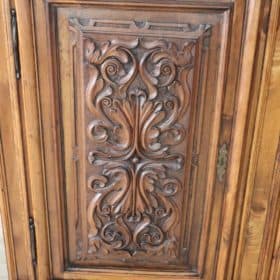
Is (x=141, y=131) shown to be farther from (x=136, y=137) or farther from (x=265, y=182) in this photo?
(x=265, y=182)

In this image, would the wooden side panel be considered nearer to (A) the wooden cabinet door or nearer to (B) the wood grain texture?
(A) the wooden cabinet door

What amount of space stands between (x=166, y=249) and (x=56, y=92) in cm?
46

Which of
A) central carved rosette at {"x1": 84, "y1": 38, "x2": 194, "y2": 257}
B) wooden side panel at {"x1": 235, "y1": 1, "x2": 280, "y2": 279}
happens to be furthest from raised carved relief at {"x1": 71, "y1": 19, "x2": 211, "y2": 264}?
wooden side panel at {"x1": 235, "y1": 1, "x2": 280, "y2": 279}

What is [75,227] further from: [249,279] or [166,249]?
[249,279]

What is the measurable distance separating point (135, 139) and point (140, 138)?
0.04ft

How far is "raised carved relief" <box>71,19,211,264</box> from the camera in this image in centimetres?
87

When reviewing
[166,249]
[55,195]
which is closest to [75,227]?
[55,195]

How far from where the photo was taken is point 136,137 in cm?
96

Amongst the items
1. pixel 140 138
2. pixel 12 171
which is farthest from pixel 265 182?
pixel 12 171

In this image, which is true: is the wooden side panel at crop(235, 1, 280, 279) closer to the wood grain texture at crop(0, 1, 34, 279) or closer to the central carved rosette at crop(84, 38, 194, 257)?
the central carved rosette at crop(84, 38, 194, 257)

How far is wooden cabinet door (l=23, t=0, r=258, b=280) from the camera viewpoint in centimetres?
85

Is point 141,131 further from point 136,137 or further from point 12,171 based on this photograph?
point 12,171

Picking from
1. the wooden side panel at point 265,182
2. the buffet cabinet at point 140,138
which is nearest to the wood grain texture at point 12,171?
the buffet cabinet at point 140,138

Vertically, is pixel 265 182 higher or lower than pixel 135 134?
lower
